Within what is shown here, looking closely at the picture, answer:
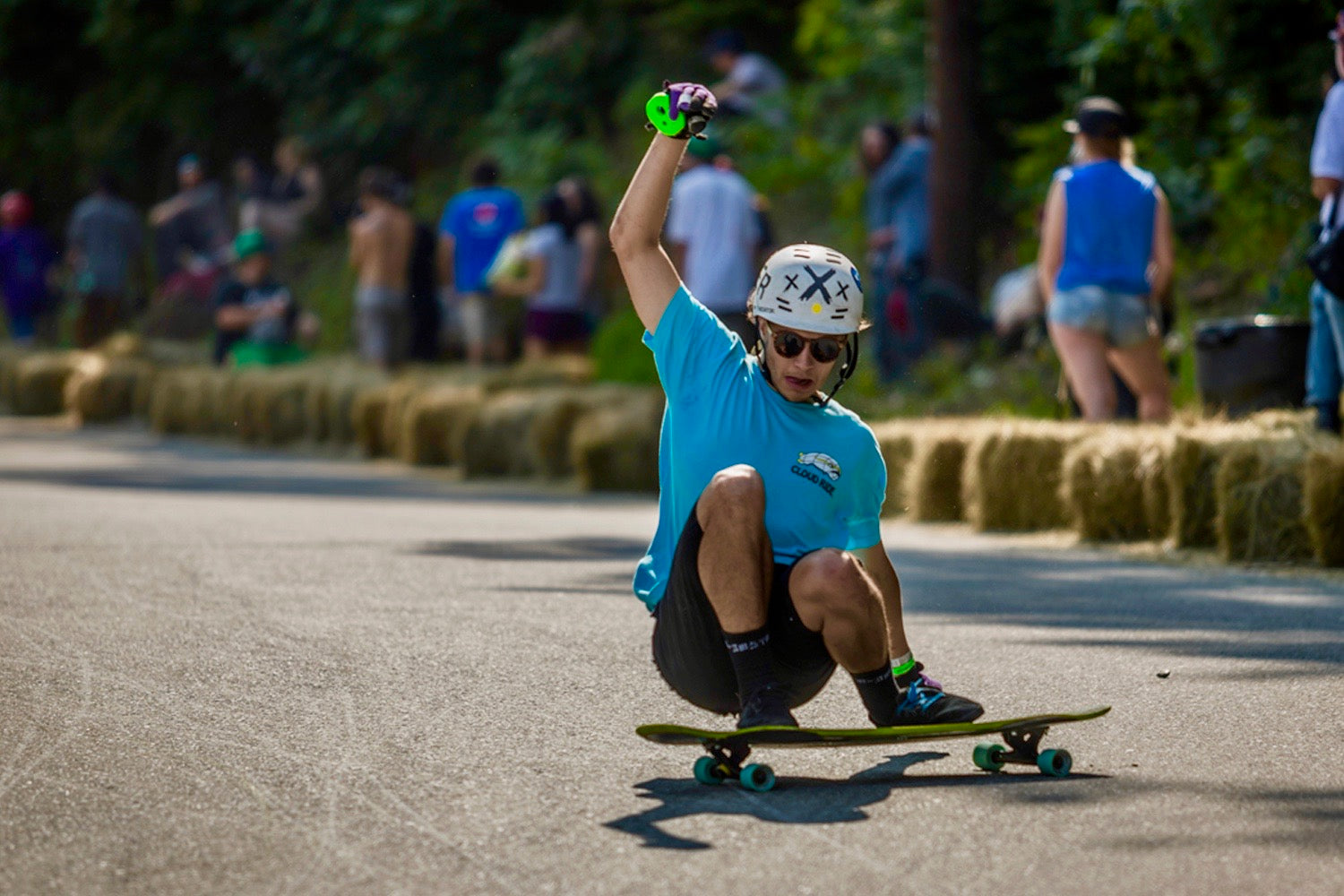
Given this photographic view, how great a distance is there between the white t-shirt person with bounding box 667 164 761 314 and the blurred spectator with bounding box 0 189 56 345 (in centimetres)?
1560

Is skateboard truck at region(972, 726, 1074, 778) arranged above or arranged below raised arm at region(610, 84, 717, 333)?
below

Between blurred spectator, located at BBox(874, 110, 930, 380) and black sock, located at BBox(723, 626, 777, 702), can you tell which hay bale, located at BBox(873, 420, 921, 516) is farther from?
black sock, located at BBox(723, 626, 777, 702)

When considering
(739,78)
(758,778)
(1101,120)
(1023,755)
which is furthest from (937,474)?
(739,78)

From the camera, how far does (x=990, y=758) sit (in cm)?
575

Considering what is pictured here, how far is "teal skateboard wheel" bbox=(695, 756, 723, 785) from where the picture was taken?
Result: 18.3 ft

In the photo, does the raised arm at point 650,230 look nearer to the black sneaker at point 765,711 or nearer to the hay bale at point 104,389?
the black sneaker at point 765,711

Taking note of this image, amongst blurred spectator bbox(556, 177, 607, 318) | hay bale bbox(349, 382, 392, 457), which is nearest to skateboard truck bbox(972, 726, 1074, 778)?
blurred spectator bbox(556, 177, 607, 318)

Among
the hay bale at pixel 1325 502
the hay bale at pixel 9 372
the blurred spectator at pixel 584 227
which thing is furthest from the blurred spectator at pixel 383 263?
the hay bale at pixel 1325 502

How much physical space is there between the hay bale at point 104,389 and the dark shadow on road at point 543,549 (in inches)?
577

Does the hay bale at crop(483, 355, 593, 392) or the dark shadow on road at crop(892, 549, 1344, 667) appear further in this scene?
the hay bale at crop(483, 355, 593, 392)

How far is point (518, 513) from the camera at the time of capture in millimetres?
13938

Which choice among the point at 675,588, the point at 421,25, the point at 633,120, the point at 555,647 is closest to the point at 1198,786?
the point at 675,588

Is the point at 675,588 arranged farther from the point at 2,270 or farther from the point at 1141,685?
the point at 2,270

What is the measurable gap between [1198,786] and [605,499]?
33.8 ft
